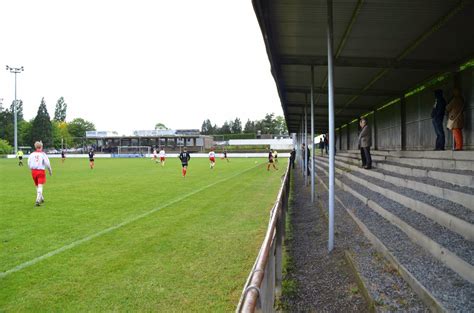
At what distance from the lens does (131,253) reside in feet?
21.0

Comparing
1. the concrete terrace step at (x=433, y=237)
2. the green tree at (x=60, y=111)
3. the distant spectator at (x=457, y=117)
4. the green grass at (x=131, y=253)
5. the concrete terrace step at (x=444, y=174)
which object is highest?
the green tree at (x=60, y=111)

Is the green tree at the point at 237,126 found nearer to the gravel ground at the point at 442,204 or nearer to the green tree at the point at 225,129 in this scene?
the green tree at the point at 225,129

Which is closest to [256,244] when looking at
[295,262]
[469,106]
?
[295,262]

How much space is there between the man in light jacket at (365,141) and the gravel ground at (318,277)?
4.32 m

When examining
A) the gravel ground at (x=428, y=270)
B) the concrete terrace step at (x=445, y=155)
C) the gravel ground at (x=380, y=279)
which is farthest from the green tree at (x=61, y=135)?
the gravel ground at (x=428, y=270)

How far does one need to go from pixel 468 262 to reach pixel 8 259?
6.26m

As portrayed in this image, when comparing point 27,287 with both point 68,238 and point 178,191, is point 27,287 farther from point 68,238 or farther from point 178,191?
point 178,191

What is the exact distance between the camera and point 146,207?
11.2m

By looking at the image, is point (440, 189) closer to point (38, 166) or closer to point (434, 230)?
point (434, 230)

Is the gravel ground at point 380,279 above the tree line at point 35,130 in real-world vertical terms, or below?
below

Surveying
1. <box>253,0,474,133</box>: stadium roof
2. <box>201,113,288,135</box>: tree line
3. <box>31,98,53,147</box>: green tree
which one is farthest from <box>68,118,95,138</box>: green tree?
<box>253,0,474,133</box>: stadium roof

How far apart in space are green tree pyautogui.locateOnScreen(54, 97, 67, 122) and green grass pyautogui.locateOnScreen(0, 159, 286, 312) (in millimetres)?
147955

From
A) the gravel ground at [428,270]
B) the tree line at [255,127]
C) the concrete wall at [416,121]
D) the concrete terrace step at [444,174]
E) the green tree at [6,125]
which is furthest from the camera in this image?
the tree line at [255,127]

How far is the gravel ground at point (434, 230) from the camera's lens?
3873 mm
